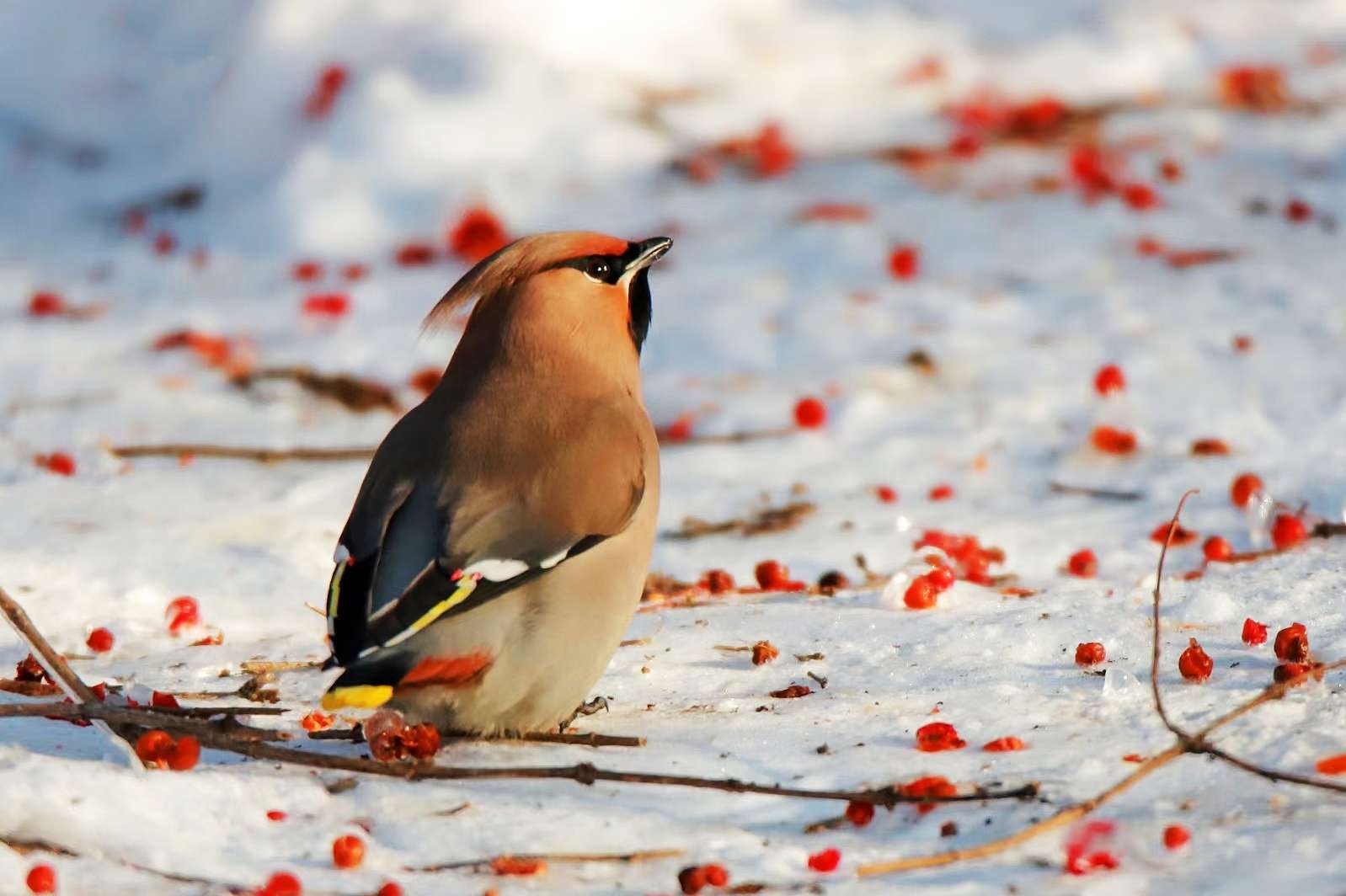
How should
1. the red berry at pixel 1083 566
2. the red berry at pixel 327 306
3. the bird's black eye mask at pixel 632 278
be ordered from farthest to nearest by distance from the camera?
the red berry at pixel 327 306 → the red berry at pixel 1083 566 → the bird's black eye mask at pixel 632 278

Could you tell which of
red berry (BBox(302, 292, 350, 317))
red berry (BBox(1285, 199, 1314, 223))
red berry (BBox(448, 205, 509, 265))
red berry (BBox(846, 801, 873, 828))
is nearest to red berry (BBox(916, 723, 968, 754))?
red berry (BBox(846, 801, 873, 828))

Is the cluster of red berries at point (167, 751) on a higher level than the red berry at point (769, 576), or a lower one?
higher

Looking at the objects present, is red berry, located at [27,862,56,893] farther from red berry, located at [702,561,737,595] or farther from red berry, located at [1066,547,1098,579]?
red berry, located at [1066,547,1098,579]

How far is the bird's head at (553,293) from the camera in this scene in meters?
3.38

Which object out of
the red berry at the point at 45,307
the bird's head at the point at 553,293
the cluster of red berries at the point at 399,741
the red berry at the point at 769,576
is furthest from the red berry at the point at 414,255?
the cluster of red berries at the point at 399,741

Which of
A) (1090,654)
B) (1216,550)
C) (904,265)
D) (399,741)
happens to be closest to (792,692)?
(1090,654)

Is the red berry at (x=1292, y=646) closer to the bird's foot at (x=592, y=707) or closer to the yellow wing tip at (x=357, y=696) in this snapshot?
the bird's foot at (x=592, y=707)

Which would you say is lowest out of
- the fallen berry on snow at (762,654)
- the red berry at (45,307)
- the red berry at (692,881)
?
the red berry at (45,307)

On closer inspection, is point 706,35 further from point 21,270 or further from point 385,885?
point 385,885

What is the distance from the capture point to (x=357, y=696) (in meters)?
2.76

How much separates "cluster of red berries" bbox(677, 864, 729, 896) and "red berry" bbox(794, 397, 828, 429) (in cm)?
321

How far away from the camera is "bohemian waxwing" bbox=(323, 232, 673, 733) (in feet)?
9.43

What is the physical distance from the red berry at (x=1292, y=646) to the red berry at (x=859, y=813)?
939 mm

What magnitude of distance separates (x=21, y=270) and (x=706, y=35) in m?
3.07
